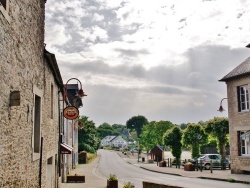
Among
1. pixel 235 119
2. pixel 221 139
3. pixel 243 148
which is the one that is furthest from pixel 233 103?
pixel 221 139

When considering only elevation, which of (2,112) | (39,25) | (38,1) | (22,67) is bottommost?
(2,112)

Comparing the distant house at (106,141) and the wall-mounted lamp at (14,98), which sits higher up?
the wall-mounted lamp at (14,98)

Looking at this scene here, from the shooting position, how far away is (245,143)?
26.7 meters

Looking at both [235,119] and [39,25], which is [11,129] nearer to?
[39,25]

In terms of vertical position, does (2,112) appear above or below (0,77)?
below

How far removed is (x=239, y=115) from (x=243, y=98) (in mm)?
1392

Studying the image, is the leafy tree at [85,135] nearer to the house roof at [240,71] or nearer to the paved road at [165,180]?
the paved road at [165,180]

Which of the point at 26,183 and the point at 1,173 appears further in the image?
the point at 26,183

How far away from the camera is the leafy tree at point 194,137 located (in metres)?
43.6

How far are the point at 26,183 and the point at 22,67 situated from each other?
10.1 ft

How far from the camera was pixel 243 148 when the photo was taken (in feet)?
88.4

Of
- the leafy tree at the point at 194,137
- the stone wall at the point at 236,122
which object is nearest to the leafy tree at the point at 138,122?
the leafy tree at the point at 194,137

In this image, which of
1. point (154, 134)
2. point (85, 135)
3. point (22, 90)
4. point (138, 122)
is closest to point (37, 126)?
point (22, 90)

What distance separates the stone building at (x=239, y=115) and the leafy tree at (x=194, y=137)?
15.6m
